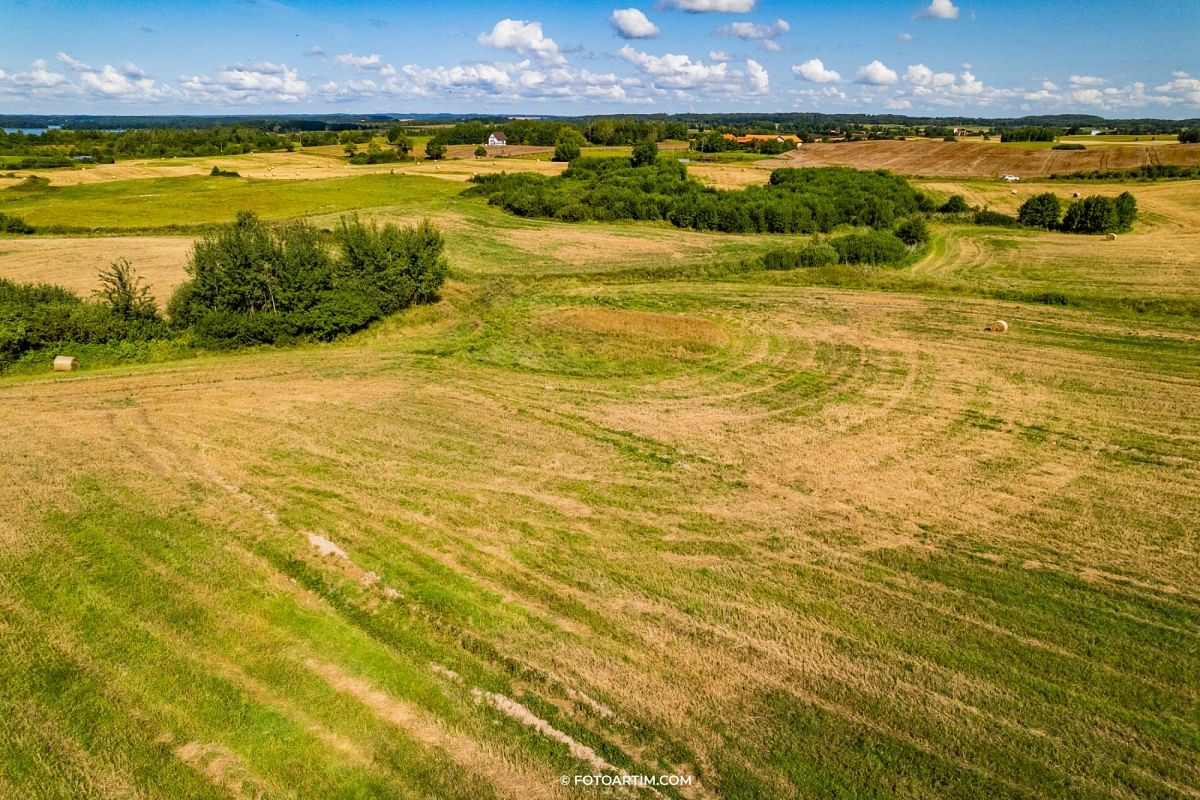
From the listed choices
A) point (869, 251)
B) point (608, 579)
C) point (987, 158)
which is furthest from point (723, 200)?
point (987, 158)

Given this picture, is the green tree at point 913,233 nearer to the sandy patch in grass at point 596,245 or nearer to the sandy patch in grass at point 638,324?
the sandy patch in grass at point 596,245

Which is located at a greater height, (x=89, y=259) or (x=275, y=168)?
(x=275, y=168)

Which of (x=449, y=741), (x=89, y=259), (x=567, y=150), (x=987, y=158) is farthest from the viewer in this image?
(x=567, y=150)

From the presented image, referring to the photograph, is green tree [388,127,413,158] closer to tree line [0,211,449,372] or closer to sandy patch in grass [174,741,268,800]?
tree line [0,211,449,372]

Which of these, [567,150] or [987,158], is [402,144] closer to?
[567,150]

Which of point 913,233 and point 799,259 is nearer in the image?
point 799,259

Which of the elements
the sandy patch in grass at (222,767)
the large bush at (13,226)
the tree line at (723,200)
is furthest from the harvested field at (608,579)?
the large bush at (13,226)

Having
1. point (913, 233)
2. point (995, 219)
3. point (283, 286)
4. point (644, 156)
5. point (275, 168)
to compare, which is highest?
point (644, 156)
